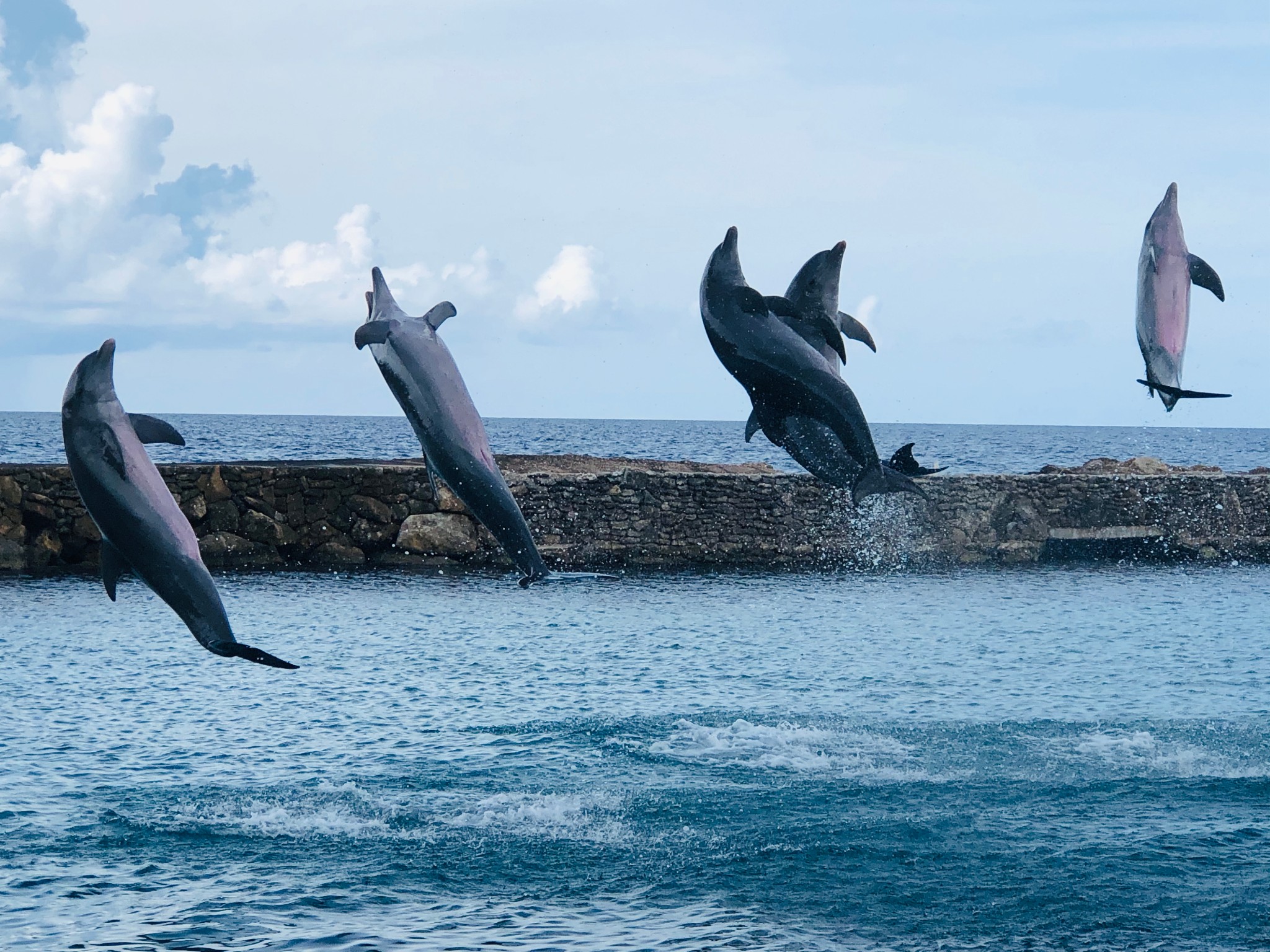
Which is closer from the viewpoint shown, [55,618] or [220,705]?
[220,705]

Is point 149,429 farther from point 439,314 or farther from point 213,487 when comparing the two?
point 213,487

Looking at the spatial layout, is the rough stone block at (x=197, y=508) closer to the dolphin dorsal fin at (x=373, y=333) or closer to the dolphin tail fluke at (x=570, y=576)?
the dolphin tail fluke at (x=570, y=576)

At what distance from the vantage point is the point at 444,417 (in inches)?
165

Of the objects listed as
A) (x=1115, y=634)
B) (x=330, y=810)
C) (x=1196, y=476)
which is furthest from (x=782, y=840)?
(x=1196, y=476)

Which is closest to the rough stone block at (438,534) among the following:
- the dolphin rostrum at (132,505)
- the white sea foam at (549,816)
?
the white sea foam at (549,816)

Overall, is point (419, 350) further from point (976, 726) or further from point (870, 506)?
point (870, 506)

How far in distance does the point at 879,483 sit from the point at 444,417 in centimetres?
225

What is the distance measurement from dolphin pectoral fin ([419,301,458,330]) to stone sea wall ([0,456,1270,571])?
77.6ft

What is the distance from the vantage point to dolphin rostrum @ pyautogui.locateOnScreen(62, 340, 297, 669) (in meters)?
4.56

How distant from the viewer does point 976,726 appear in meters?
17.4

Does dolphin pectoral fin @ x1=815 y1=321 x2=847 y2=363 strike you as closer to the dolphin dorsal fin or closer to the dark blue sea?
the dolphin dorsal fin

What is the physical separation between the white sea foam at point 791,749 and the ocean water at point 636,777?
0.06 metres

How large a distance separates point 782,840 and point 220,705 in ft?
28.7

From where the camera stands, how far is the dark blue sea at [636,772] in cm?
1118
